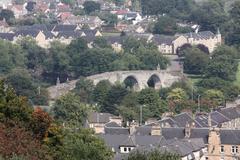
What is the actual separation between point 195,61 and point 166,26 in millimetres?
20502

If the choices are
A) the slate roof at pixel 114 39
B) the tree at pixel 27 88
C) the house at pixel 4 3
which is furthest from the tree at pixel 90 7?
the tree at pixel 27 88

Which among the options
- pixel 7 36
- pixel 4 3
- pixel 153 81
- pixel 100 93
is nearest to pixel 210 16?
pixel 7 36

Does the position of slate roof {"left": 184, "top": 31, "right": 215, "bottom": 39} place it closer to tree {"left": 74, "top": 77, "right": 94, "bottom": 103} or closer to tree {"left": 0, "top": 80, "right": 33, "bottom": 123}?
tree {"left": 74, "top": 77, "right": 94, "bottom": 103}

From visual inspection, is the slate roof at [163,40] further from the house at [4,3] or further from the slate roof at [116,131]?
the slate roof at [116,131]

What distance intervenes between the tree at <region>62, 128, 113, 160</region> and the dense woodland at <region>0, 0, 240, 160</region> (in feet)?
0.08

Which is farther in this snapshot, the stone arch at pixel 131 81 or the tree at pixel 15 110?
the stone arch at pixel 131 81

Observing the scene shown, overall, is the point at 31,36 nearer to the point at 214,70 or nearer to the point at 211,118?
the point at 214,70

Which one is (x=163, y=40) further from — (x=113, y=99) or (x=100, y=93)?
(x=113, y=99)

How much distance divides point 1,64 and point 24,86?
13529 mm

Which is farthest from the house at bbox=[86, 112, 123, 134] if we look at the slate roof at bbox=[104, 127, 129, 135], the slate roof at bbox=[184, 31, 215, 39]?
the slate roof at bbox=[184, 31, 215, 39]

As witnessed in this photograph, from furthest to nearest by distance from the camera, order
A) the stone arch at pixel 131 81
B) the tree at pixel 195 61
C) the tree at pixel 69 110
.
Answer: the tree at pixel 195 61, the stone arch at pixel 131 81, the tree at pixel 69 110

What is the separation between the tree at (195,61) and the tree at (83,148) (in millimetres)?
45244

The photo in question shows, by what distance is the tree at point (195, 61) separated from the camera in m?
81.2

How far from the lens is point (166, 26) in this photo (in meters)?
102
